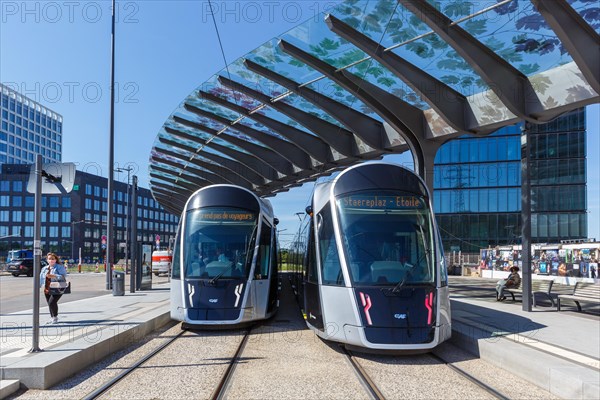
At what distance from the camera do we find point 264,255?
38.0 feet

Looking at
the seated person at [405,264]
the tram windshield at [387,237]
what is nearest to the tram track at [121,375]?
the tram windshield at [387,237]

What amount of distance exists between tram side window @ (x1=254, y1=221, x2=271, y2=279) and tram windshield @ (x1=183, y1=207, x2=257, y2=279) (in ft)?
0.79

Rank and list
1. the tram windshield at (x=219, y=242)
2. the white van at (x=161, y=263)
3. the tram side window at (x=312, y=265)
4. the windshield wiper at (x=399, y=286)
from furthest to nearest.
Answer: the white van at (x=161, y=263) < the tram windshield at (x=219, y=242) < the tram side window at (x=312, y=265) < the windshield wiper at (x=399, y=286)

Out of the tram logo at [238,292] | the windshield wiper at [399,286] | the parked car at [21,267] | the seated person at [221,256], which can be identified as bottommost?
the parked car at [21,267]

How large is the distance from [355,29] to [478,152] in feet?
137

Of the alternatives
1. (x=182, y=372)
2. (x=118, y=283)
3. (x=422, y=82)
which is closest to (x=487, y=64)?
(x=422, y=82)

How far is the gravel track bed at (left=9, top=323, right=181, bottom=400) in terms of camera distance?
6.16 meters

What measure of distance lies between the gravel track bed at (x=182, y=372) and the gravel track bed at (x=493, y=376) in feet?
11.1

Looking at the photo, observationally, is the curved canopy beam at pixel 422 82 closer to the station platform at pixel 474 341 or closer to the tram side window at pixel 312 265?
the tram side window at pixel 312 265

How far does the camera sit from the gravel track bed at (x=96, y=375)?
6160 mm

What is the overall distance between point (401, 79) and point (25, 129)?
371 ft

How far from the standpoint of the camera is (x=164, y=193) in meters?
36.7

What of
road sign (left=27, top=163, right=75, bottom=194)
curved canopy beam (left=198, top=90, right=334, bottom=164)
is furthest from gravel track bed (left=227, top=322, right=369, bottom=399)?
curved canopy beam (left=198, top=90, right=334, bottom=164)

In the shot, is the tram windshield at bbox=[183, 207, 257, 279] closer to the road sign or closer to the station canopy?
the road sign
